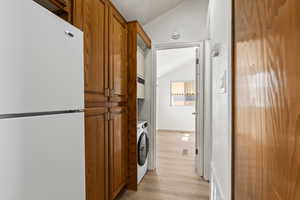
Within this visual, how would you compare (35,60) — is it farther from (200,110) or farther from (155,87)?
(200,110)

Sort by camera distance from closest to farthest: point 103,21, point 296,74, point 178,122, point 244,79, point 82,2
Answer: point 296,74
point 244,79
point 82,2
point 103,21
point 178,122

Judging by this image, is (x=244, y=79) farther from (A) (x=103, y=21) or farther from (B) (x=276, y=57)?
(A) (x=103, y=21)

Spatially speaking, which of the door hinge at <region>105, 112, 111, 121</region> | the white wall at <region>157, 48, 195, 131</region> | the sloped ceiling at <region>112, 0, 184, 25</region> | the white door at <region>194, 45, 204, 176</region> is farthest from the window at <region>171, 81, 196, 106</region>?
the door hinge at <region>105, 112, 111, 121</region>

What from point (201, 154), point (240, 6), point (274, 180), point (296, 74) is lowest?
point (201, 154)

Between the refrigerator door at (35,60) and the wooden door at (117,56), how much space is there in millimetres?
845

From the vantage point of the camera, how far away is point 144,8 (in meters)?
2.42

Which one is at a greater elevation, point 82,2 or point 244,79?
point 82,2

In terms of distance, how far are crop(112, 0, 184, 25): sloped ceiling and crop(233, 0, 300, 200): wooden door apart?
6.42 ft

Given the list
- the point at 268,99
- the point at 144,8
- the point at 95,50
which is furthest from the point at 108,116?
the point at 144,8

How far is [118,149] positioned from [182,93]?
477 centimetres

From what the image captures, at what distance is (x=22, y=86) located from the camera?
0.59 metres

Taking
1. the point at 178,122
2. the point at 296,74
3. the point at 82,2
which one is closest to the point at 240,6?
the point at 296,74

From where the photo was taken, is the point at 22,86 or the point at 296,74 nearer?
the point at 296,74

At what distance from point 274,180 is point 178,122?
19.5ft
